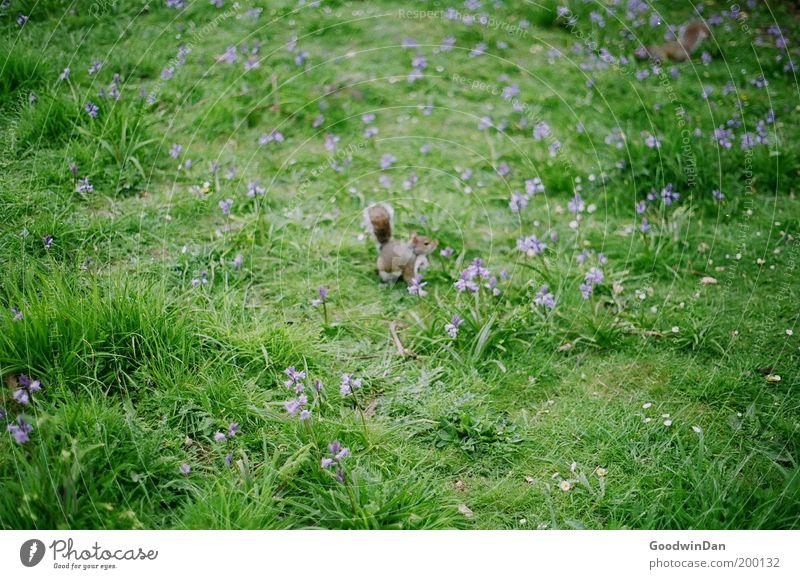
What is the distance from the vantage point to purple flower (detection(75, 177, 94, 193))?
3.55 metres

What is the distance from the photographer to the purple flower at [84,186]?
355 cm

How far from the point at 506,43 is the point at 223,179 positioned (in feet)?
9.10

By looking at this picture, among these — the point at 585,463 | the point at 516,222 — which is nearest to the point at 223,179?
the point at 516,222

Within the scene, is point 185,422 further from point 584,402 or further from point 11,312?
point 584,402

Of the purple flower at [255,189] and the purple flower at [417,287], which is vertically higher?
the purple flower at [255,189]

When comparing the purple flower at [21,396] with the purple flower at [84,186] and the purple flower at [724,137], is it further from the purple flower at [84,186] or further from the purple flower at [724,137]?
the purple flower at [724,137]

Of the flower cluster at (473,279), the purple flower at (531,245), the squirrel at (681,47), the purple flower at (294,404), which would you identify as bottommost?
the purple flower at (294,404)

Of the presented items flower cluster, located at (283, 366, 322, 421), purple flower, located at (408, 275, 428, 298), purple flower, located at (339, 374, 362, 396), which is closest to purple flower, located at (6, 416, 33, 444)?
flower cluster, located at (283, 366, 322, 421)

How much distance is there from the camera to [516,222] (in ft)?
13.7

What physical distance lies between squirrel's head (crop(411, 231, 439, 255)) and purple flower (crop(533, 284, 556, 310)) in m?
0.61

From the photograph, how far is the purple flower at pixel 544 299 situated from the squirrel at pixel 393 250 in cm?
62
